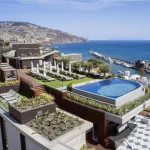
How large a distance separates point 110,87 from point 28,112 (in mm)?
9322

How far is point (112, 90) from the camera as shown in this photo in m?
17.6

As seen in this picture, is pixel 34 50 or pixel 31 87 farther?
pixel 34 50

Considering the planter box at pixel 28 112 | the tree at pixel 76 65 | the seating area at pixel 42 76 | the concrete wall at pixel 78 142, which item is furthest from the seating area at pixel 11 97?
the tree at pixel 76 65

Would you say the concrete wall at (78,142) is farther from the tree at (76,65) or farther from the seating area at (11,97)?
the tree at (76,65)

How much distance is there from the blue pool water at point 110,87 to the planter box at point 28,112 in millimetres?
5128

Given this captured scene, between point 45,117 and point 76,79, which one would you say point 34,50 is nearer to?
point 76,79

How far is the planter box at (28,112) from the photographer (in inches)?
431

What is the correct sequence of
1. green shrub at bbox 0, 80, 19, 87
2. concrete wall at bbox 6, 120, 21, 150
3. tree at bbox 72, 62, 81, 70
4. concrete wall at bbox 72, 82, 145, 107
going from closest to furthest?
concrete wall at bbox 6, 120, 21, 150 → concrete wall at bbox 72, 82, 145, 107 → green shrub at bbox 0, 80, 19, 87 → tree at bbox 72, 62, 81, 70

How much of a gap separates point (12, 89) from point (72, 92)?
5.30 meters

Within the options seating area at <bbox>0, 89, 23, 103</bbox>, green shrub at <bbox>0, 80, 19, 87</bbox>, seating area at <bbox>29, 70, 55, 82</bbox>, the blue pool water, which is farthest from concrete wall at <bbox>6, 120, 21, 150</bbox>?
seating area at <bbox>29, 70, 55, 82</bbox>

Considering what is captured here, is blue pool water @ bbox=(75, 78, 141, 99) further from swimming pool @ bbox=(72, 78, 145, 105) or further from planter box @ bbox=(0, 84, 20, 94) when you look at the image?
planter box @ bbox=(0, 84, 20, 94)

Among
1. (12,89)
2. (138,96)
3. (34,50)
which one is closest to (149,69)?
(34,50)

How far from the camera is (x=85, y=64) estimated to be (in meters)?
23.4

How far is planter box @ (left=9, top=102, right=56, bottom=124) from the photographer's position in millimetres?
10945
